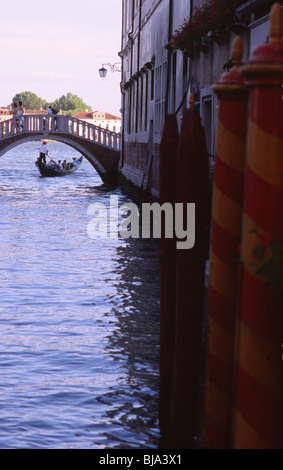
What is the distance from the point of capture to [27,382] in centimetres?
488

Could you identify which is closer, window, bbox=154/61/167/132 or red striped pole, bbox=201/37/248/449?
red striped pole, bbox=201/37/248/449

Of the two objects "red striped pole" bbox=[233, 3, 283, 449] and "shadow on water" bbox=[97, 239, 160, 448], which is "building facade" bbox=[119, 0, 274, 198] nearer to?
"shadow on water" bbox=[97, 239, 160, 448]

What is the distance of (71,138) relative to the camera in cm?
2747

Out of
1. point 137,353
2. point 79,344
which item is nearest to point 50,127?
point 79,344

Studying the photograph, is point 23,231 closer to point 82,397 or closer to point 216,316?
point 82,397

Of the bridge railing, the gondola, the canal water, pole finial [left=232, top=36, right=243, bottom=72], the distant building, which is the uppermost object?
the distant building

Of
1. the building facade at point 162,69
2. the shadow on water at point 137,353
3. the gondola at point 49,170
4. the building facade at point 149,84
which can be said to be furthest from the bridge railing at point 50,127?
the shadow on water at point 137,353

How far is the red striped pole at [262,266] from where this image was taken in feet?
7.13

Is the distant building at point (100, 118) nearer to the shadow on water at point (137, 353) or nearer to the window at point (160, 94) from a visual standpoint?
the window at point (160, 94)

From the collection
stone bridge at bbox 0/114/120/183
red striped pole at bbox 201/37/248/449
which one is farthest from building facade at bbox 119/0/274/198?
red striped pole at bbox 201/37/248/449

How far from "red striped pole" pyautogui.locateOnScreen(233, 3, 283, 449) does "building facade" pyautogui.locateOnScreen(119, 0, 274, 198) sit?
482 centimetres

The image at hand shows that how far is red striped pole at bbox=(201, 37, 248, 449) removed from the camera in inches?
98.6

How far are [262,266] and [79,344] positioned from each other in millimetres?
3712
